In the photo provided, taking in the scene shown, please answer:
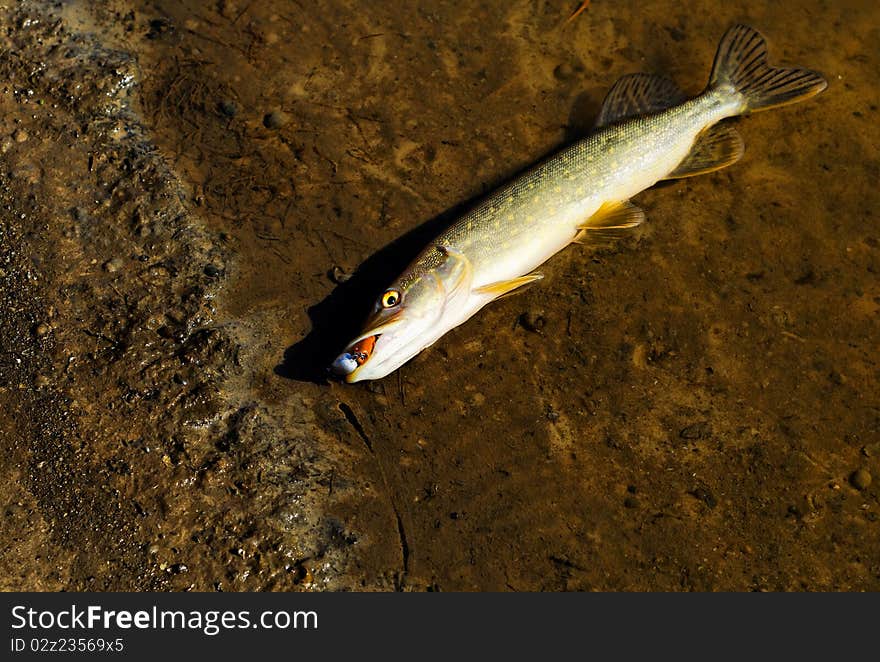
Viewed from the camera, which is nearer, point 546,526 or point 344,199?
point 546,526

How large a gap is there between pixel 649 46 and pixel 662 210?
1.83 m

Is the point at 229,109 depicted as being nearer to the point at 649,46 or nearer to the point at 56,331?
the point at 56,331

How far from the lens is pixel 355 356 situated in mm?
5195

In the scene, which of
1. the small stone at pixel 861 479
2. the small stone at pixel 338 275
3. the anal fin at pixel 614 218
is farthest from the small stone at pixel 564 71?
the small stone at pixel 861 479

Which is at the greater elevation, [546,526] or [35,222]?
[35,222]

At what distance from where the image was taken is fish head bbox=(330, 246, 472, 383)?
522 centimetres

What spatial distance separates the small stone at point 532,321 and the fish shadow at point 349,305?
90cm

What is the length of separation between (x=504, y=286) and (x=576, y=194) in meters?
0.93

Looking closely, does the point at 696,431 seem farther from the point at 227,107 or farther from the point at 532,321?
the point at 227,107

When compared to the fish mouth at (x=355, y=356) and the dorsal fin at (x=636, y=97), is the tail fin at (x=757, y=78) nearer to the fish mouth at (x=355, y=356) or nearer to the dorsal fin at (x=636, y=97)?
the dorsal fin at (x=636, y=97)

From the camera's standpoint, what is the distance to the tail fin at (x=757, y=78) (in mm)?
6309

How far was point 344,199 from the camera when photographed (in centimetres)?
630

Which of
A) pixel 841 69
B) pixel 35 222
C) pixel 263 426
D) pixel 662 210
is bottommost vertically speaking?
pixel 841 69

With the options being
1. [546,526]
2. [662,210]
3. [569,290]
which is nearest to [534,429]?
[546,526]
